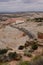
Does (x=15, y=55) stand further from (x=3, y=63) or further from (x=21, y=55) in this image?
(x=3, y=63)

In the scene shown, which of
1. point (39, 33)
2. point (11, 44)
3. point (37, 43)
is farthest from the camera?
point (39, 33)

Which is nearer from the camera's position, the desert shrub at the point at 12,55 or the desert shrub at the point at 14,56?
the desert shrub at the point at 14,56

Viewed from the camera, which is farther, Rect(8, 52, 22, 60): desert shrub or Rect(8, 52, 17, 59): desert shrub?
Rect(8, 52, 17, 59): desert shrub

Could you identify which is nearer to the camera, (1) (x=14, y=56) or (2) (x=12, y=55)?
(1) (x=14, y=56)

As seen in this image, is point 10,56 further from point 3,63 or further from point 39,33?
point 39,33

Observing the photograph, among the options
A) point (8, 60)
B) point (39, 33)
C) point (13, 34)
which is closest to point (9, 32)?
point (13, 34)

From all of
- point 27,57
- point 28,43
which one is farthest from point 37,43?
point 27,57

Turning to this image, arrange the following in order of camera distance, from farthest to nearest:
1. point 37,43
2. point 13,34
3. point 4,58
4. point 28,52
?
point 13,34 < point 37,43 < point 28,52 < point 4,58

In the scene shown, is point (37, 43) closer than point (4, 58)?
No

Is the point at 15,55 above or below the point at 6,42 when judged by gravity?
above
